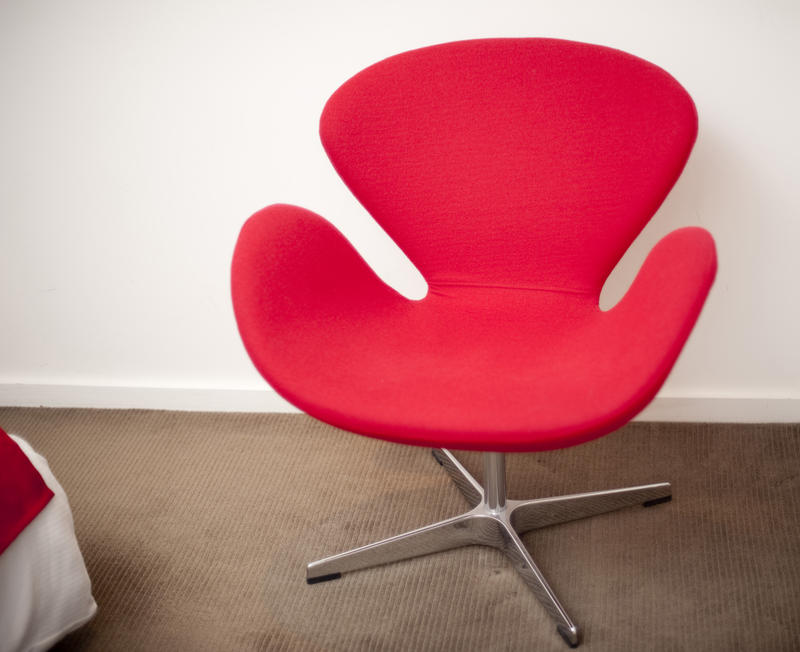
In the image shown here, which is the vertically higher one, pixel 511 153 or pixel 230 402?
pixel 511 153

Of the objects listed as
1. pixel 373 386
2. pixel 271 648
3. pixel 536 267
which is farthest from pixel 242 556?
pixel 536 267

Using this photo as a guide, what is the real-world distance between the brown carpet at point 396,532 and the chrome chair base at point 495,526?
0.09 ft

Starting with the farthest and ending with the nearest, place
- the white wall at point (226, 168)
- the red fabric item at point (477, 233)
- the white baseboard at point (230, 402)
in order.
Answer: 1. the white baseboard at point (230, 402)
2. the white wall at point (226, 168)
3. the red fabric item at point (477, 233)

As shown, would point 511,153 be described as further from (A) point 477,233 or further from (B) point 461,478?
(B) point 461,478

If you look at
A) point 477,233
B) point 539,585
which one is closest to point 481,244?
point 477,233

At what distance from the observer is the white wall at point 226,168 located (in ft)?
5.15

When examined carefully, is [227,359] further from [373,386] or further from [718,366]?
[718,366]

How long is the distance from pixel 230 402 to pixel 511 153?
1051mm

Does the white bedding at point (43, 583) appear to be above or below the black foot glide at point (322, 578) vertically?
above

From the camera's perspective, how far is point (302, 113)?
68.0 inches

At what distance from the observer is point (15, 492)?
121 cm

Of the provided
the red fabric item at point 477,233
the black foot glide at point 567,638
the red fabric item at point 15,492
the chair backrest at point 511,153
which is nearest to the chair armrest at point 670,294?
the red fabric item at point 477,233

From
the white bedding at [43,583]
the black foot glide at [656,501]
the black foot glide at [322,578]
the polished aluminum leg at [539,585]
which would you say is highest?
the white bedding at [43,583]

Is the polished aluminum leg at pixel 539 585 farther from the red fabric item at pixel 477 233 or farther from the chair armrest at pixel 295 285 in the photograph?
the chair armrest at pixel 295 285
